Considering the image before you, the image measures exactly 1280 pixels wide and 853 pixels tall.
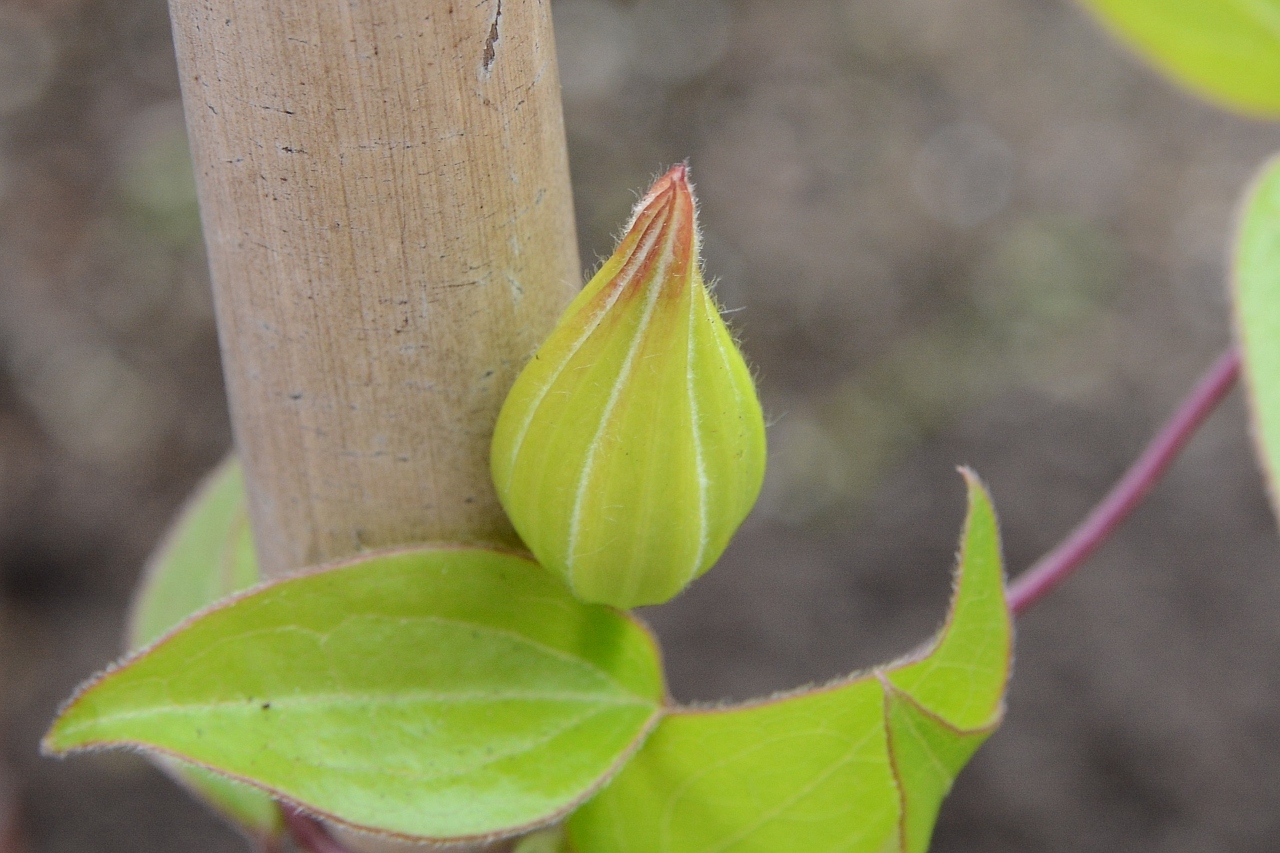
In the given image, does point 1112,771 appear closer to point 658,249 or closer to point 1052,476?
point 1052,476

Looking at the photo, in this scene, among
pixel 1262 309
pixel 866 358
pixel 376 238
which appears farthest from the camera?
pixel 866 358

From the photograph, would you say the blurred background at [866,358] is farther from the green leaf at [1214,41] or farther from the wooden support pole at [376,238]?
the wooden support pole at [376,238]

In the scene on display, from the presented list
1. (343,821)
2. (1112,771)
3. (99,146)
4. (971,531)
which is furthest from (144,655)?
(99,146)

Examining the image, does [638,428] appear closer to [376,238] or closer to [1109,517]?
[376,238]

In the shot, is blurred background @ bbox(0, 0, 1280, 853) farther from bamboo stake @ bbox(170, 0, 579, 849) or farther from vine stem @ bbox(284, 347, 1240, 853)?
bamboo stake @ bbox(170, 0, 579, 849)

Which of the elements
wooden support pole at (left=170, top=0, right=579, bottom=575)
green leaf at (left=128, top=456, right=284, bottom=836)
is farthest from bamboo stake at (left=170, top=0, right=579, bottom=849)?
green leaf at (left=128, top=456, right=284, bottom=836)

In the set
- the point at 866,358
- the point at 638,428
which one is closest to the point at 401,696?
the point at 638,428
